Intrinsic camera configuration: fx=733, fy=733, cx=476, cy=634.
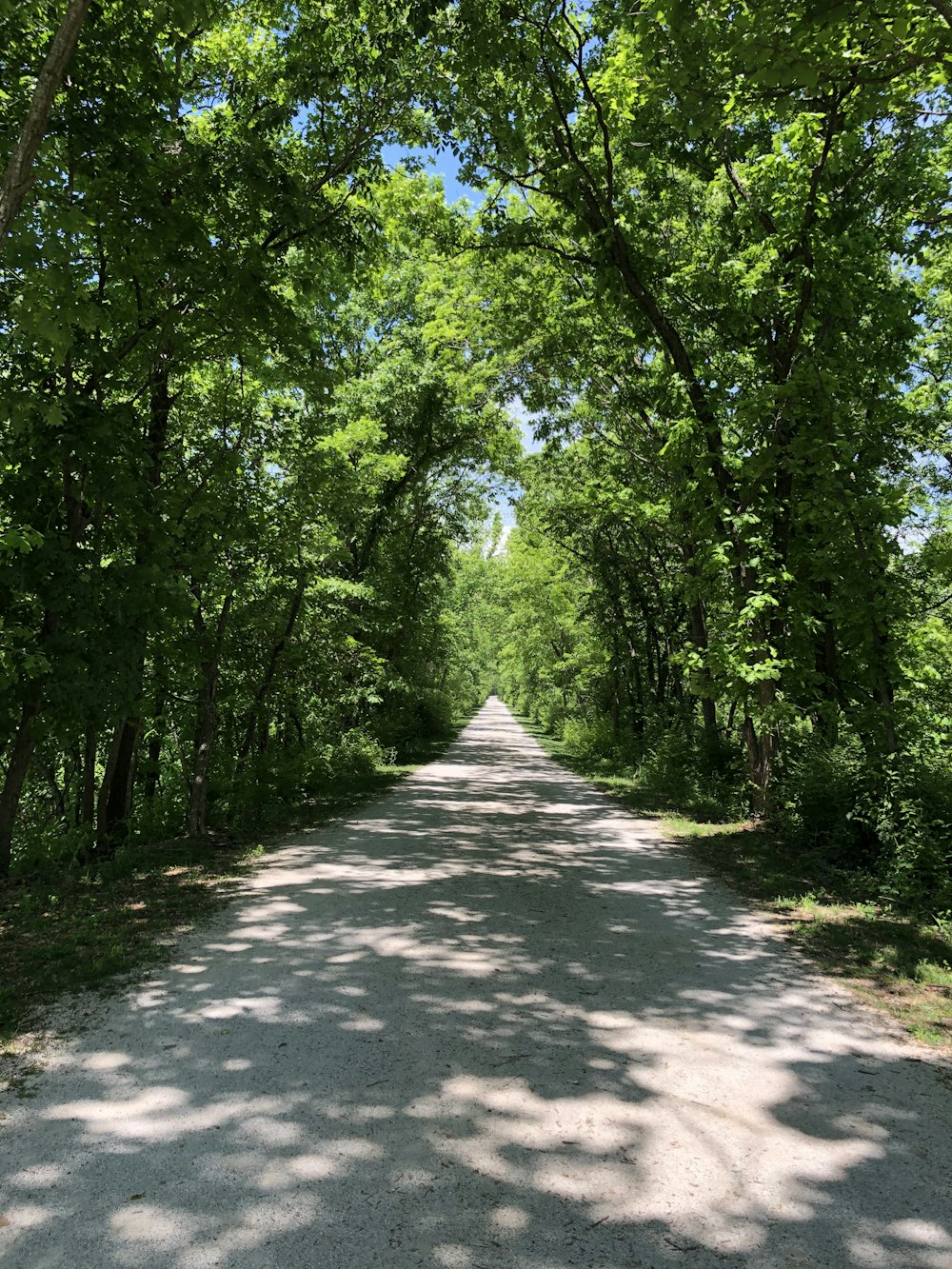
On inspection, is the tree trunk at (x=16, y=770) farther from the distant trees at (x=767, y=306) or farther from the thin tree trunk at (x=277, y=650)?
the distant trees at (x=767, y=306)

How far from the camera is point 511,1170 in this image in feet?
8.75

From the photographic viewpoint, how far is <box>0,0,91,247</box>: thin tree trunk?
3.69m

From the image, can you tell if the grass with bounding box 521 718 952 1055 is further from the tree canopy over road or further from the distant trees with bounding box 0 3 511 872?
the distant trees with bounding box 0 3 511 872

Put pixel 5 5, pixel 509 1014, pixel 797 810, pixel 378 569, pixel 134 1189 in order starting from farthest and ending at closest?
1. pixel 378 569
2. pixel 797 810
3. pixel 509 1014
4. pixel 5 5
5. pixel 134 1189

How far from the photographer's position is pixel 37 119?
3693mm

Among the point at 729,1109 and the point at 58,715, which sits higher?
the point at 58,715

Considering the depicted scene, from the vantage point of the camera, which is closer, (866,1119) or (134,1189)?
(134,1189)

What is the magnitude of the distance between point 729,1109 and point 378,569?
16066 mm

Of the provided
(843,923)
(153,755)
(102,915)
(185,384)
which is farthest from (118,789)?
(843,923)

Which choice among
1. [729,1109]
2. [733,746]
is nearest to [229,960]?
[729,1109]

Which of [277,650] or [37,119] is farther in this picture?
[277,650]

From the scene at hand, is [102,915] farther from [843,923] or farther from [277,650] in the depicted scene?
[843,923]

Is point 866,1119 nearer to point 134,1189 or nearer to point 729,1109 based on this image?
point 729,1109

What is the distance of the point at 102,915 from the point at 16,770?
4.64 ft
